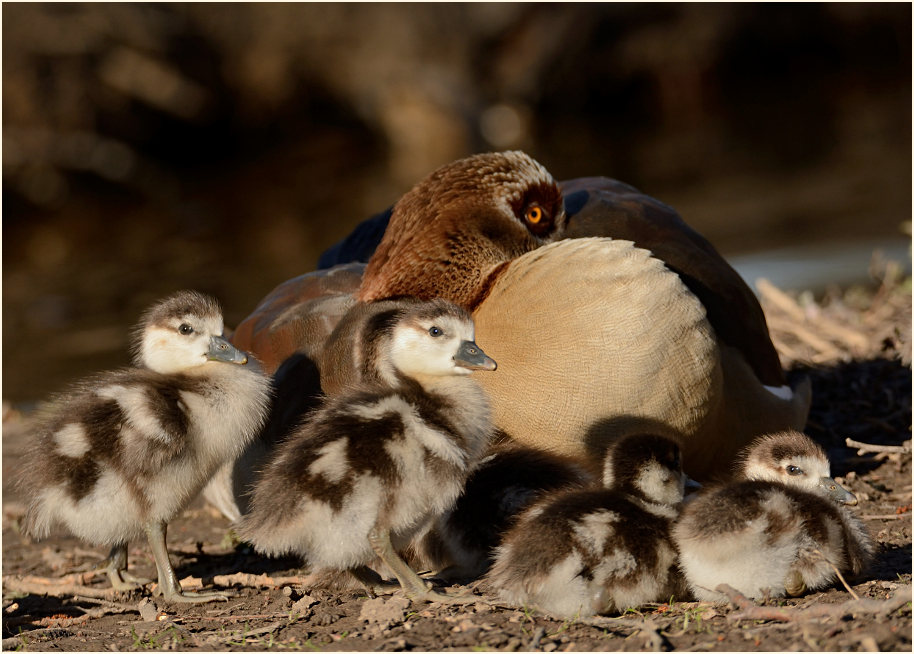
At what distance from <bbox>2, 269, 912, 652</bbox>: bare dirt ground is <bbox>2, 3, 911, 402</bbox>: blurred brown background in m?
6.04

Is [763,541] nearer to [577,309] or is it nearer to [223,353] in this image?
[577,309]

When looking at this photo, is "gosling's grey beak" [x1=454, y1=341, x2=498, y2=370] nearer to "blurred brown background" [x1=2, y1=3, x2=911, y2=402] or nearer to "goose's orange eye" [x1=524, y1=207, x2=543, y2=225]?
"goose's orange eye" [x1=524, y1=207, x2=543, y2=225]

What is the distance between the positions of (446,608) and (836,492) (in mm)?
1464

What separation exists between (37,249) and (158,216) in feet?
6.43

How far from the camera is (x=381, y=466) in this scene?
155 inches

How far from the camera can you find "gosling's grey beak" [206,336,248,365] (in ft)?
14.8

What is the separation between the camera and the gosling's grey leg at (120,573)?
15.8ft

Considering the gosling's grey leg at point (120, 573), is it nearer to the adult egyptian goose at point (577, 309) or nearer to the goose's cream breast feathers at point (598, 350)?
the adult egyptian goose at point (577, 309)

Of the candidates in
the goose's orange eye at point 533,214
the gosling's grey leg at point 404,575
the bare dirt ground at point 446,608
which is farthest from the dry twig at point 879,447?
the gosling's grey leg at point 404,575

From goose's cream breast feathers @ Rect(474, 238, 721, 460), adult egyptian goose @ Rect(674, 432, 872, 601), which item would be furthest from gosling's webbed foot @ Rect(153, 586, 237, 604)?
adult egyptian goose @ Rect(674, 432, 872, 601)

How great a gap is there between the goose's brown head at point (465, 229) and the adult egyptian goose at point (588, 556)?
1.23 m

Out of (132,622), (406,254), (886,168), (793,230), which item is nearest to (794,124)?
(886,168)

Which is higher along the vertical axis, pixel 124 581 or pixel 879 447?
pixel 879 447

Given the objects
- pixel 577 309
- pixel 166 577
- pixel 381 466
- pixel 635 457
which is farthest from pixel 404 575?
pixel 577 309
